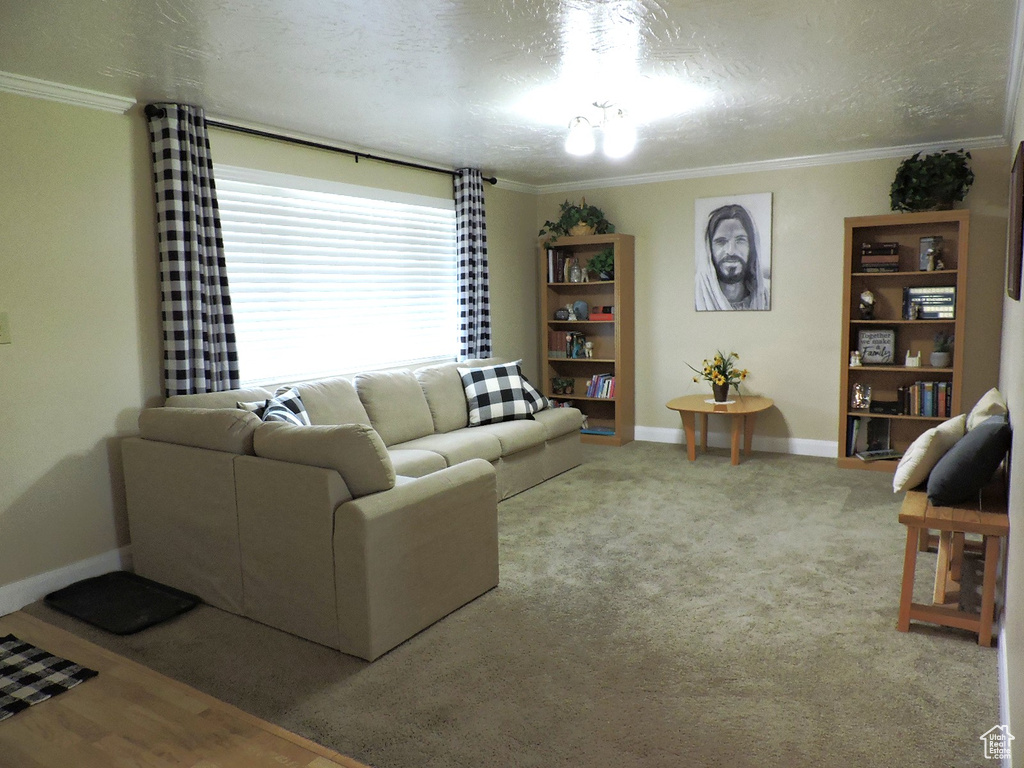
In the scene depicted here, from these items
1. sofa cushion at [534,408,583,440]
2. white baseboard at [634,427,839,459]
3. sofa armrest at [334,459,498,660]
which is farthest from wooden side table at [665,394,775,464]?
sofa armrest at [334,459,498,660]

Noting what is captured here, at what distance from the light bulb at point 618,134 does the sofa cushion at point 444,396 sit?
190cm

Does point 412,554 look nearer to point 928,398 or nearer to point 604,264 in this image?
point 604,264

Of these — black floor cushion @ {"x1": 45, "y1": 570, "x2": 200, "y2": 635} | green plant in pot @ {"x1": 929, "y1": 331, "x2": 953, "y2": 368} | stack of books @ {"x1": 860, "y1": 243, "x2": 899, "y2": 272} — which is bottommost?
black floor cushion @ {"x1": 45, "y1": 570, "x2": 200, "y2": 635}

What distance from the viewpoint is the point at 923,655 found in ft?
8.70

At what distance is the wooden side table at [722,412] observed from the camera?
5438 millimetres

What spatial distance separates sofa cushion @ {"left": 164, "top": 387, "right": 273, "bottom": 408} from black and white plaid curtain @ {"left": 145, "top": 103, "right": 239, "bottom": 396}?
0.35ft

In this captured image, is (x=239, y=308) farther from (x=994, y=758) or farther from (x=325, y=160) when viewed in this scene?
(x=994, y=758)

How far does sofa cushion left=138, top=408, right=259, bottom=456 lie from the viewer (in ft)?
10.1

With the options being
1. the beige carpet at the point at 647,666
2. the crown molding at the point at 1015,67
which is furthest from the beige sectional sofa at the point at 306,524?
the crown molding at the point at 1015,67

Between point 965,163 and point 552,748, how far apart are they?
4.85 metres

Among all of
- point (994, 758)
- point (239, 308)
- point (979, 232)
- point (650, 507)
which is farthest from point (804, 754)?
point (979, 232)

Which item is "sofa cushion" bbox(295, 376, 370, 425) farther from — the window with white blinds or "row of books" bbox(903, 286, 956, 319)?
"row of books" bbox(903, 286, 956, 319)

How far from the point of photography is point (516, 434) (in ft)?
15.9

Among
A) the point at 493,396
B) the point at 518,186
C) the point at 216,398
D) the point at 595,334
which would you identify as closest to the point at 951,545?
the point at 493,396
